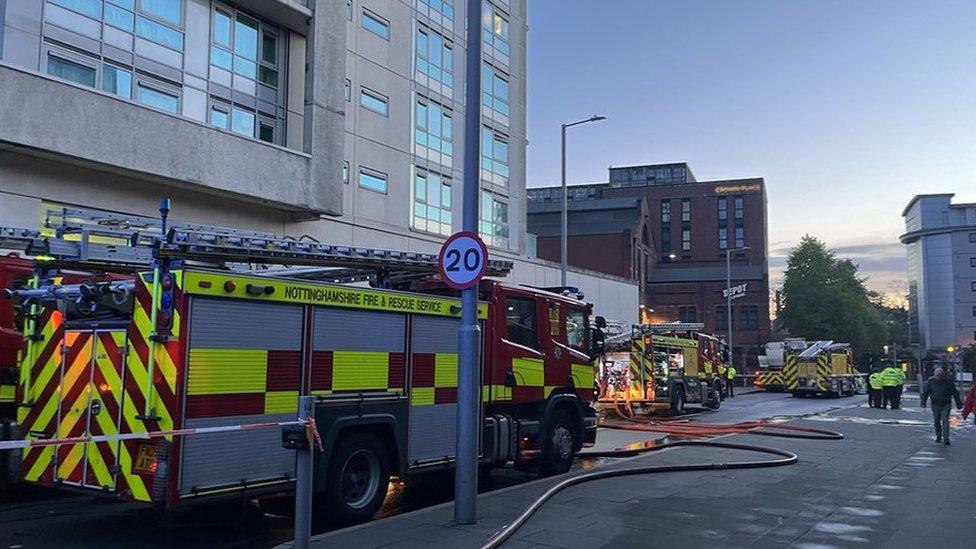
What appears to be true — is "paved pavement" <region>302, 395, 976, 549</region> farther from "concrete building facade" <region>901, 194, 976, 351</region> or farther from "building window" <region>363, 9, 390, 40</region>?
"concrete building facade" <region>901, 194, 976, 351</region>

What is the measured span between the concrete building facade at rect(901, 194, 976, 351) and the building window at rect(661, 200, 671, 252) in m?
46.9

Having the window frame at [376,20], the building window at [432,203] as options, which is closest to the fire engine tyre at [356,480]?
the building window at [432,203]

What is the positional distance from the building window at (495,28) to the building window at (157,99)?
17065 mm

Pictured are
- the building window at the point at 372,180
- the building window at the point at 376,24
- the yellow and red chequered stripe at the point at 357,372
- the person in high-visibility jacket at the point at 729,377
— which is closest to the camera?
the yellow and red chequered stripe at the point at 357,372

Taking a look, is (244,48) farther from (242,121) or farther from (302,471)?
(302,471)

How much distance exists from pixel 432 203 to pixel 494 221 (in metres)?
5.02

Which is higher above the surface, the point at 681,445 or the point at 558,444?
the point at 558,444

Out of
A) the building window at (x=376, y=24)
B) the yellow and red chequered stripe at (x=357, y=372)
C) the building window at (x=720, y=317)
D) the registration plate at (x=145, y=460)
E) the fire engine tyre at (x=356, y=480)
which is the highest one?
the building window at (x=376, y=24)

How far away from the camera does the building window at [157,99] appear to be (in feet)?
54.6

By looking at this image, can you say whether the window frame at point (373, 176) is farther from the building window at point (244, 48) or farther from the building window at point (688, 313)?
the building window at point (688, 313)

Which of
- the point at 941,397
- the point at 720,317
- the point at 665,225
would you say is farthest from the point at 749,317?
the point at 941,397

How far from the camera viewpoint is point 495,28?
3291 centimetres

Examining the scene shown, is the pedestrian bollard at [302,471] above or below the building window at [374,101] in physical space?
below

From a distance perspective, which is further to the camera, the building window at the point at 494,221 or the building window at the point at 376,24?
the building window at the point at 494,221
